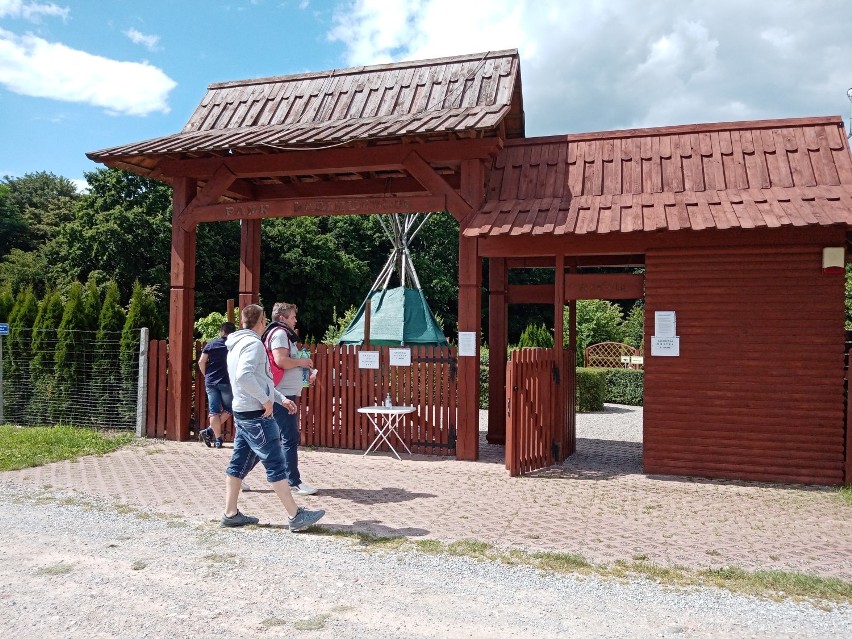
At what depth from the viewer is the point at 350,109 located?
10.5m

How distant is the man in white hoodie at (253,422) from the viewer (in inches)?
213

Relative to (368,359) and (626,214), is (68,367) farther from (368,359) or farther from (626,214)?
(626,214)

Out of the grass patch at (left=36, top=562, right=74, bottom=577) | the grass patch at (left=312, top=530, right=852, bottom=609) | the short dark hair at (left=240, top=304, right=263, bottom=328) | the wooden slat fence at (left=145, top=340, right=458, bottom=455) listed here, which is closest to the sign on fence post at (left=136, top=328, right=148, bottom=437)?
the wooden slat fence at (left=145, top=340, right=458, bottom=455)

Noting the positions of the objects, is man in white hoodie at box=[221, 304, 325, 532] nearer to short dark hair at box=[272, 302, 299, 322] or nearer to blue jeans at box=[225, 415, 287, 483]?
blue jeans at box=[225, 415, 287, 483]

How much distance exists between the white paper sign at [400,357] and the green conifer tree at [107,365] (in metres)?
4.52

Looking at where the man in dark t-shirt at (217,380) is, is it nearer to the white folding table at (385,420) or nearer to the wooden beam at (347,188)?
the white folding table at (385,420)

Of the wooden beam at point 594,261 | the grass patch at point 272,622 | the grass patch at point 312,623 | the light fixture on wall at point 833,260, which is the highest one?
the wooden beam at point 594,261

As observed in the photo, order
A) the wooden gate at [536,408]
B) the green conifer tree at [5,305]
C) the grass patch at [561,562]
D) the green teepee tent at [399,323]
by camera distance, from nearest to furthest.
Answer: the grass patch at [561,562], the wooden gate at [536,408], the green conifer tree at [5,305], the green teepee tent at [399,323]

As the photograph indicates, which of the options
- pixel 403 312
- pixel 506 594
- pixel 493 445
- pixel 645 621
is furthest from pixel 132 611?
pixel 403 312

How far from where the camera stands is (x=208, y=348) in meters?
8.58

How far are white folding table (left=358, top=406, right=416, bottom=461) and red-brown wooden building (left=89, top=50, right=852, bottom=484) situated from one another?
0.78 metres

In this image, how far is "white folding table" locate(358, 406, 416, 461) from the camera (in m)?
8.95

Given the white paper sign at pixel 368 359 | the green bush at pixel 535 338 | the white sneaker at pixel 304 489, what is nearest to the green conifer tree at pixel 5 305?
the white paper sign at pixel 368 359

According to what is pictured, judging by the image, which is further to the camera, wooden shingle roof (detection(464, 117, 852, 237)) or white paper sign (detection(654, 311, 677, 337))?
white paper sign (detection(654, 311, 677, 337))
